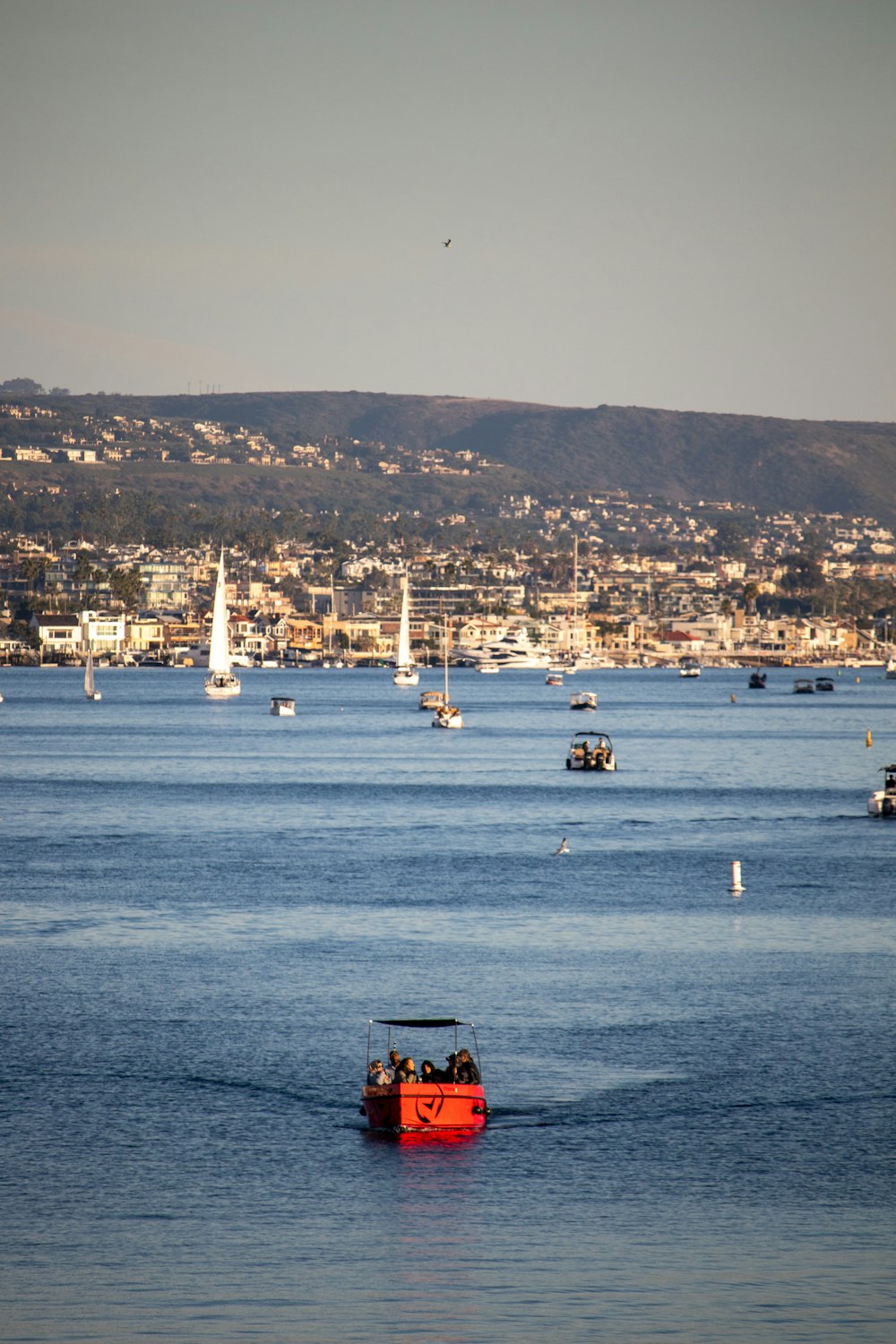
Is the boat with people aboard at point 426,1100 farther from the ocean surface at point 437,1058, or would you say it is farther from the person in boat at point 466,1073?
the ocean surface at point 437,1058

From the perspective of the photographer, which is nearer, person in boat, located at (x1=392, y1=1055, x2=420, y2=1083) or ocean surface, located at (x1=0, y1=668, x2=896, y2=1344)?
ocean surface, located at (x1=0, y1=668, x2=896, y2=1344)

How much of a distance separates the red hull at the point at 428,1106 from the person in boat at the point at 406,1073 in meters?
0.24

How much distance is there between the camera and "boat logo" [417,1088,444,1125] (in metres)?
37.5

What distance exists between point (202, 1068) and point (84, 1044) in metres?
3.67

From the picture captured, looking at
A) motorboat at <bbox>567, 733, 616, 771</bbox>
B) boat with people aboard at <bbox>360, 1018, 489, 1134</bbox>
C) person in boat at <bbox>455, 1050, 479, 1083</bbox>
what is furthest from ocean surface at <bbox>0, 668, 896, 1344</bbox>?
motorboat at <bbox>567, 733, 616, 771</bbox>

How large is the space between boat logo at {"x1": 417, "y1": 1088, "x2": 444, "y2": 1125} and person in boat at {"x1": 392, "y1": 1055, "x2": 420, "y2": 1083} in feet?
1.40

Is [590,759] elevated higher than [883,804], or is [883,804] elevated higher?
[883,804]

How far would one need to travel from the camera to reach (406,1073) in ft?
124

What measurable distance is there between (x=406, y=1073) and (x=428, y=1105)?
74cm

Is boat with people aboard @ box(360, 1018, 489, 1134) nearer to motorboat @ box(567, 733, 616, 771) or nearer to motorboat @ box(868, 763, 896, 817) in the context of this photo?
motorboat @ box(868, 763, 896, 817)

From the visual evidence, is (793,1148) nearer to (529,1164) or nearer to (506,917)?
(529,1164)

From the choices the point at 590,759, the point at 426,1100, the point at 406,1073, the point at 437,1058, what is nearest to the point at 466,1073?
the point at 426,1100

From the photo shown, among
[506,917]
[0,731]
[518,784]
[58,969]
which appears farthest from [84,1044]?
[0,731]

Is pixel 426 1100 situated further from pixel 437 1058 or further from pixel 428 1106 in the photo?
pixel 437 1058
